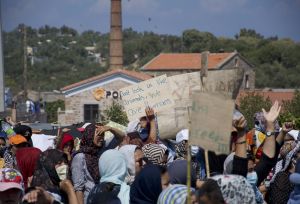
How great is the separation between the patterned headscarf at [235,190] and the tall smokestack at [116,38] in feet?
223

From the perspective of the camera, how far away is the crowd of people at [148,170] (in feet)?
18.7

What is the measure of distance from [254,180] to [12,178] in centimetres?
182

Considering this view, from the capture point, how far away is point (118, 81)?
63688 millimetres

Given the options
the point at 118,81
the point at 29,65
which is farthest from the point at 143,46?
the point at 118,81

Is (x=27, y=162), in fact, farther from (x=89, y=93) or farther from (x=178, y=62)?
(x=178, y=62)

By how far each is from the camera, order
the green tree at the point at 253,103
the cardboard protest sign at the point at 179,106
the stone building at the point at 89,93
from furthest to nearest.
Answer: the stone building at the point at 89,93 → the green tree at the point at 253,103 → the cardboard protest sign at the point at 179,106

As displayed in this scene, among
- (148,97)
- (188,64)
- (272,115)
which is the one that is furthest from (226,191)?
(188,64)

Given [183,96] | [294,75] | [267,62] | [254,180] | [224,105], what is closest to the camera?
[224,105]

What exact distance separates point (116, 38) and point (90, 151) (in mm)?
66474

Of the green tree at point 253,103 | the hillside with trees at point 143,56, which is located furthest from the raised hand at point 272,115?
the hillside with trees at point 143,56

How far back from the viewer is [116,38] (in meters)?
74.4

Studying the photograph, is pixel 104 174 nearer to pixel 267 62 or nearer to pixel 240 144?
pixel 240 144

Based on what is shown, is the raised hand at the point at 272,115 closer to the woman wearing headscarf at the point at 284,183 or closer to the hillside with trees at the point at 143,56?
the woman wearing headscarf at the point at 284,183

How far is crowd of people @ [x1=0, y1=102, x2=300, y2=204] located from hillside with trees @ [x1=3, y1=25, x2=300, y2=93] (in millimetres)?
89606
